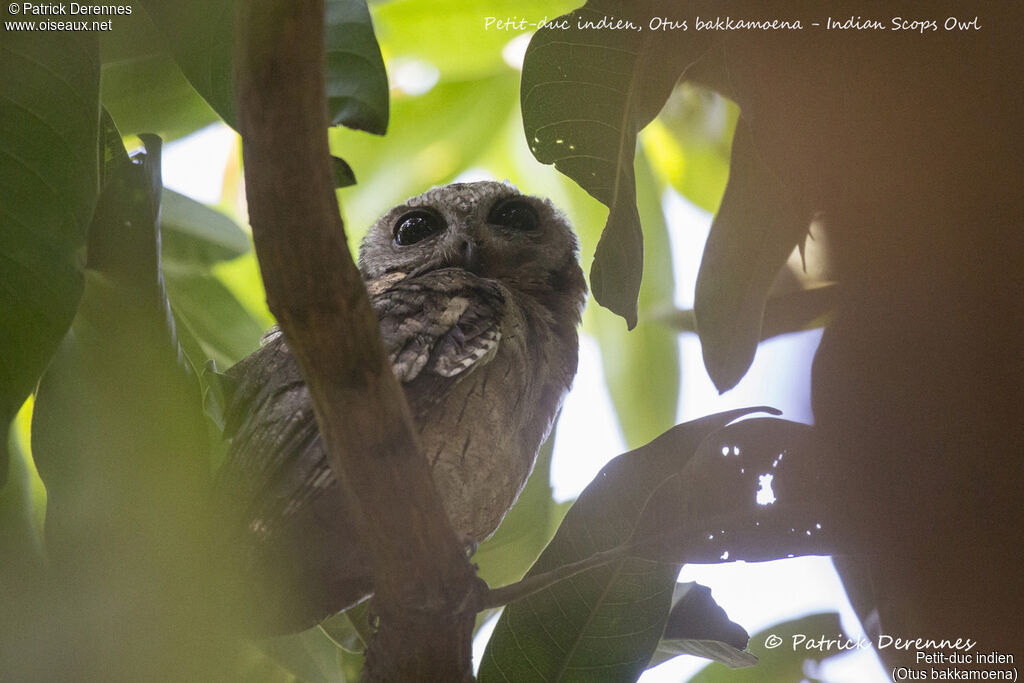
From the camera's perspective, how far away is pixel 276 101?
34.8 inches

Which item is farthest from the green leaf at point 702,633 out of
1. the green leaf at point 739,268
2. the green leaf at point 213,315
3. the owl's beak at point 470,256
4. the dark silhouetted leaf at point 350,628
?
the green leaf at point 213,315

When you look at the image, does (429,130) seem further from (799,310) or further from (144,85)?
(799,310)

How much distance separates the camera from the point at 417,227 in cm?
261

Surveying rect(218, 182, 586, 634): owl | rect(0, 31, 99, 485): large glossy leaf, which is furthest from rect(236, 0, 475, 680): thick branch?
rect(0, 31, 99, 485): large glossy leaf

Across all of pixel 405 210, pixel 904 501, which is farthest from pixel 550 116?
pixel 405 210

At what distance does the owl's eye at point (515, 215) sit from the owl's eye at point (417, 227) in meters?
0.16

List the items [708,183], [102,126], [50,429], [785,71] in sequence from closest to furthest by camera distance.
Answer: [785,71] < [50,429] < [102,126] < [708,183]

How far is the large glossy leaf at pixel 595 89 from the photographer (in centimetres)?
147

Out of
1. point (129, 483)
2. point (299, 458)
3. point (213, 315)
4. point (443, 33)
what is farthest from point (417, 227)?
point (129, 483)

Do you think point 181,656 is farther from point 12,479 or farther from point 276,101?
point 276,101

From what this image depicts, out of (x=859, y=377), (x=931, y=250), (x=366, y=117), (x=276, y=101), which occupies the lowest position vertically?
(x=859, y=377)

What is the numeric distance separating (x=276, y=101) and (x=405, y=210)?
5.88 ft

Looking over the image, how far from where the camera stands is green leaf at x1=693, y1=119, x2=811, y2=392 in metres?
1.43
